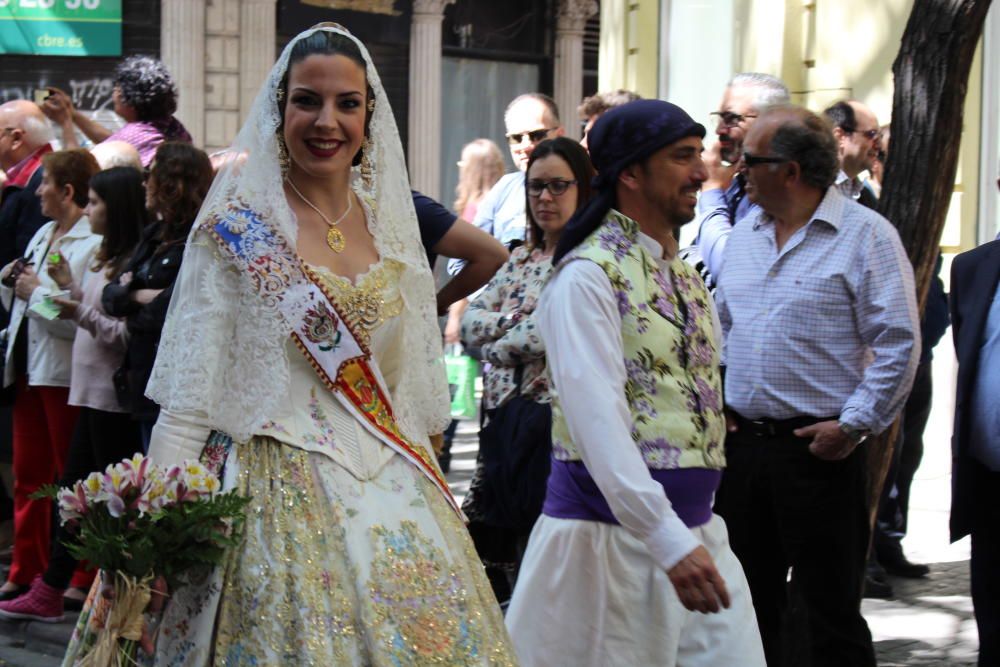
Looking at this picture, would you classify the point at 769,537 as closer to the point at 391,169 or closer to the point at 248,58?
the point at 391,169

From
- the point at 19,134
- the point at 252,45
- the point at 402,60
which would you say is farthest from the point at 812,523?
the point at 402,60

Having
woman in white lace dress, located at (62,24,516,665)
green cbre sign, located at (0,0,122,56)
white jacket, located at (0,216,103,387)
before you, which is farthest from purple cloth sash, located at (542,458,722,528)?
green cbre sign, located at (0,0,122,56)

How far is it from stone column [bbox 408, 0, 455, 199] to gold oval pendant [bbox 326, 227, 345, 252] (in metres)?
17.9

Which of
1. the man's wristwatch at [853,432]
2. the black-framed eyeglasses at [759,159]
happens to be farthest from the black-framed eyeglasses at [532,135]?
the man's wristwatch at [853,432]

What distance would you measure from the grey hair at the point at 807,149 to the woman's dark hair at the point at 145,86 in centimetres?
423

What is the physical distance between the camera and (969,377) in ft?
18.0

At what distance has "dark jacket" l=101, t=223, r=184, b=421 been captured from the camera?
6.58 meters

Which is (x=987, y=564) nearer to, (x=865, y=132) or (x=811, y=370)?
(x=811, y=370)

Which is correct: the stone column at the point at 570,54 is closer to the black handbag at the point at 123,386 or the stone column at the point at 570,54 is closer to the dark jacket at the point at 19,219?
the dark jacket at the point at 19,219

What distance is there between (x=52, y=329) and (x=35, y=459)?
0.69 m

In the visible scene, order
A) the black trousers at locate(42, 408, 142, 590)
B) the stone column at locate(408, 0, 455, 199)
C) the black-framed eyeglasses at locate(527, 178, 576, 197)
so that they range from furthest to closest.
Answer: the stone column at locate(408, 0, 455, 199)
the black trousers at locate(42, 408, 142, 590)
the black-framed eyeglasses at locate(527, 178, 576, 197)

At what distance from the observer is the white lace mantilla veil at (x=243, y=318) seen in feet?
11.6

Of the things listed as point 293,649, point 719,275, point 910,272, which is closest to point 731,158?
point 719,275

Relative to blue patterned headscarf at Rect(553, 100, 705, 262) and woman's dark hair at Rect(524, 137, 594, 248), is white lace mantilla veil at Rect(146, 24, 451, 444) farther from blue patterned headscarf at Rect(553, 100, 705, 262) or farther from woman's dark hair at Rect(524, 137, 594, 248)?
woman's dark hair at Rect(524, 137, 594, 248)
